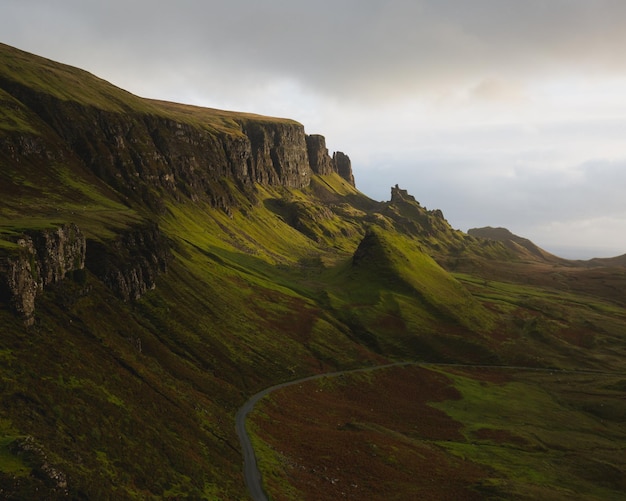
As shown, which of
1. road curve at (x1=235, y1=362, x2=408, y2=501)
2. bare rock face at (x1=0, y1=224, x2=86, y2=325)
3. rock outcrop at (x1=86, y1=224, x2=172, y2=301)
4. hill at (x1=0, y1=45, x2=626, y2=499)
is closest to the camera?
hill at (x1=0, y1=45, x2=626, y2=499)

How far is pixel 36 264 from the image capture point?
74625 mm

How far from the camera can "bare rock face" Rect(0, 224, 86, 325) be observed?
61594 mm

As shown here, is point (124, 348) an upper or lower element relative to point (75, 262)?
lower

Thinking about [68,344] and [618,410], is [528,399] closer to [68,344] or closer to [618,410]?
[618,410]

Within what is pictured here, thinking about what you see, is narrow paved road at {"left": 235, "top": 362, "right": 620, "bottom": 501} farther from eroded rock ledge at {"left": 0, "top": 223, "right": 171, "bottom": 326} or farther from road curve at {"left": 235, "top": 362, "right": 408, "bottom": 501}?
eroded rock ledge at {"left": 0, "top": 223, "right": 171, "bottom": 326}

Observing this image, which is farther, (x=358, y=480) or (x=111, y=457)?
(x=358, y=480)

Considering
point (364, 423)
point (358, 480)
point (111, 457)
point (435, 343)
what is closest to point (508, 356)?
point (435, 343)

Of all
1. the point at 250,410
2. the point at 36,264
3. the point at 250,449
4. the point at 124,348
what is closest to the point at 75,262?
the point at 36,264

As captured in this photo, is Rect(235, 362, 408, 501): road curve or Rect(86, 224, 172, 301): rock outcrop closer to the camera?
Rect(235, 362, 408, 501): road curve

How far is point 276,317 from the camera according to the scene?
178750 millimetres

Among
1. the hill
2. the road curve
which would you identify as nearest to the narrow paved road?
the road curve

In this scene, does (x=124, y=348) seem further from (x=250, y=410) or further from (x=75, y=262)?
(x=250, y=410)

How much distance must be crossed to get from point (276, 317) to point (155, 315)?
65716 millimetres

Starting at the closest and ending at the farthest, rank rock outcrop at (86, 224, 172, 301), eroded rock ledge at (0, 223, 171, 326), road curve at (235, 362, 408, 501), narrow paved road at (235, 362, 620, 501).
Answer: road curve at (235, 362, 408, 501) → eroded rock ledge at (0, 223, 171, 326) → narrow paved road at (235, 362, 620, 501) → rock outcrop at (86, 224, 172, 301)
